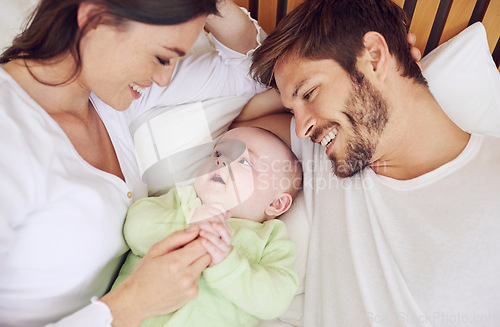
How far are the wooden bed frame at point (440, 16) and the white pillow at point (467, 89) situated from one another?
17cm

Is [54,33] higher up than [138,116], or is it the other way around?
[54,33]

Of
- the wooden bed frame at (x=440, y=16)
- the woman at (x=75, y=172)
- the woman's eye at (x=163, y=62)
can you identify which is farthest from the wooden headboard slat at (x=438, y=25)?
the woman's eye at (x=163, y=62)

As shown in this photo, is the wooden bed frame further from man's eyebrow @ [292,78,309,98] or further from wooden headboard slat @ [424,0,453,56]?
man's eyebrow @ [292,78,309,98]

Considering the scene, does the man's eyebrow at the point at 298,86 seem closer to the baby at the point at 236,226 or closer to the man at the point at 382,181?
the man at the point at 382,181

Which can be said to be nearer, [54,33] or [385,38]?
[54,33]

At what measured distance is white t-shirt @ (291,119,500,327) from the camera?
3.65 ft

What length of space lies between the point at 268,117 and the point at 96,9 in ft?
3.03

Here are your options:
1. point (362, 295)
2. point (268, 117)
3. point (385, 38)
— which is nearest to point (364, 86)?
point (385, 38)

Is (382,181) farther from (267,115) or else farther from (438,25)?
(438,25)

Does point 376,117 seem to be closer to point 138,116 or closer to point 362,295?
point 362,295

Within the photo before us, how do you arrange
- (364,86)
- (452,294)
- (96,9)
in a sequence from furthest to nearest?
1. (364,86)
2. (452,294)
3. (96,9)

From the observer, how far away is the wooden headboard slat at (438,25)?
5.60 ft

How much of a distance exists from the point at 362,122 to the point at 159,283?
2.89ft

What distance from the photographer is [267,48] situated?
147 centimetres
